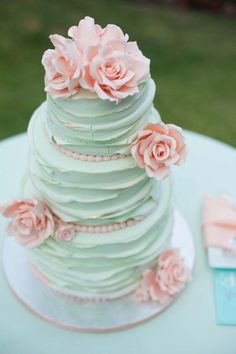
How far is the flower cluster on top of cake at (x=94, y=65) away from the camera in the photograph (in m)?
1.63

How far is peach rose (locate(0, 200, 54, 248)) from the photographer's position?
194cm

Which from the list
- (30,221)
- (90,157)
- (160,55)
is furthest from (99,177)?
(160,55)

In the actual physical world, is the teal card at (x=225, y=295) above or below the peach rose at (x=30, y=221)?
below

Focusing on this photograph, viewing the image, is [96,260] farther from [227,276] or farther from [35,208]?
[227,276]

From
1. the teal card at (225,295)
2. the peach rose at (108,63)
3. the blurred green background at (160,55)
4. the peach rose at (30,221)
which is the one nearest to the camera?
the peach rose at (108,63)

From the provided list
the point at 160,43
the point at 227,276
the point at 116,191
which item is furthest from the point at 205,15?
the point at 116,191

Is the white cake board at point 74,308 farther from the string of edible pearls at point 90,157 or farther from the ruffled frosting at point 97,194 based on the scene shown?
the string of edible pearls at point 90,157

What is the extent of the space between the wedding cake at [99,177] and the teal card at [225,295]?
187 mm

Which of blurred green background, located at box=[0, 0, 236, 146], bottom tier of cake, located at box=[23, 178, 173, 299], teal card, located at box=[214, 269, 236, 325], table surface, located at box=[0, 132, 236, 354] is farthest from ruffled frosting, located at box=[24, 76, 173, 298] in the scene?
blurred green background, located at box=[0, 0, 236, 146]

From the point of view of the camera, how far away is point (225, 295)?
7.54 ft

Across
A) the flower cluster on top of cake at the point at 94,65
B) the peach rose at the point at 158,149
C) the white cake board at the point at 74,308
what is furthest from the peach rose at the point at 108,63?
the white cake board at the point at 74,308

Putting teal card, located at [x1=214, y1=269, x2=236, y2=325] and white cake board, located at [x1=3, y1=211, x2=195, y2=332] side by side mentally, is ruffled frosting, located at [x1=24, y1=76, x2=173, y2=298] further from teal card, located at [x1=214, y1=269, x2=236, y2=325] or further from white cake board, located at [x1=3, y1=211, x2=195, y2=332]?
teal card, located at [x1=214, y1=269, x2=236, y2=325]

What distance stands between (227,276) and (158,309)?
36 cm

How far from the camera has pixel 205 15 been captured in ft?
18.3
